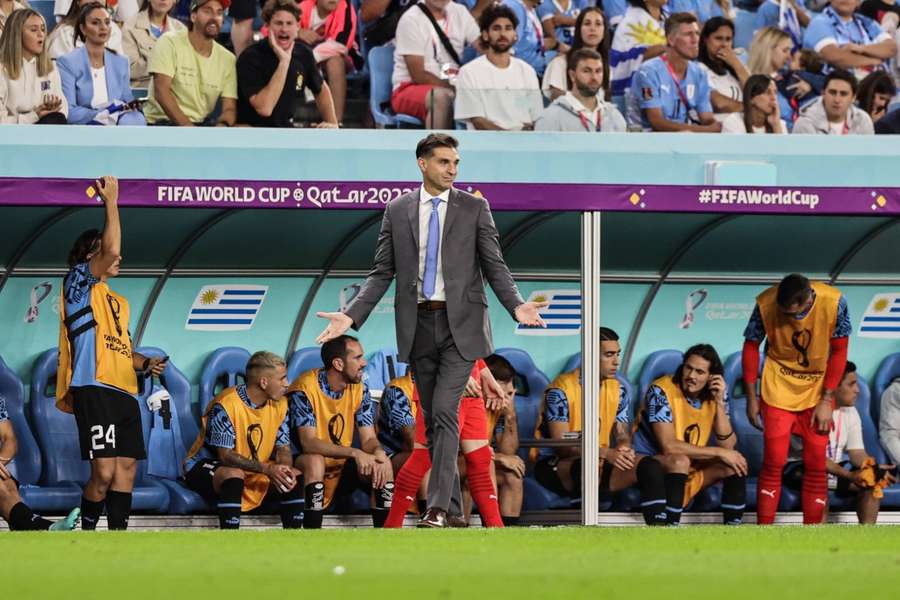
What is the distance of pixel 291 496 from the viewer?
986 cm

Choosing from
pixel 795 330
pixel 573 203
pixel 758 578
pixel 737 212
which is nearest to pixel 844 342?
pixel 795 330

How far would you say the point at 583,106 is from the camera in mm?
10969

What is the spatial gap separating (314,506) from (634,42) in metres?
4.53

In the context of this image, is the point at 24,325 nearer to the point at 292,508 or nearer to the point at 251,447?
the point at 251,447

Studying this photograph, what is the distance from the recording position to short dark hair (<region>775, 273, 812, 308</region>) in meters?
9.81

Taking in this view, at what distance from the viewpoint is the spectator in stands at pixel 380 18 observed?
11.8 meters

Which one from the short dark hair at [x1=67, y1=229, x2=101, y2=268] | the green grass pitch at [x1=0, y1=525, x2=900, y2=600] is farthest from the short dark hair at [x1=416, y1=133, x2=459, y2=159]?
the short dark hair at [x1=67, y1=229, x2=101, y2=268]

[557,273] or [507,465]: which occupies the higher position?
[557,273]

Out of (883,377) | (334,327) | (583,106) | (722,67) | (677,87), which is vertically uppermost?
(722,67)

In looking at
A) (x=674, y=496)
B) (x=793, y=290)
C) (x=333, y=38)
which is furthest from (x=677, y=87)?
(x=674, y=496)

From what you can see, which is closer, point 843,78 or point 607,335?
point 607,335

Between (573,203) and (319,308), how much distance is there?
87.6 inches

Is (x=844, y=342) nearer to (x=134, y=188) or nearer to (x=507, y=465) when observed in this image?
(x=507, y=465)

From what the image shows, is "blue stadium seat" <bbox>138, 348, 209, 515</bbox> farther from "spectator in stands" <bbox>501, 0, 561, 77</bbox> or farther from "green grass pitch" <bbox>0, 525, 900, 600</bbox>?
"spectator in stands" <bbox>501, 0, 561, 77</bbox>
